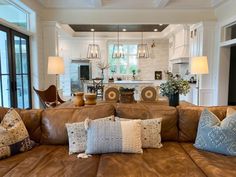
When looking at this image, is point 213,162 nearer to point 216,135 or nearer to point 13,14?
point 216,135

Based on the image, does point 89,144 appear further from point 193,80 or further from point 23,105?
point 193,80

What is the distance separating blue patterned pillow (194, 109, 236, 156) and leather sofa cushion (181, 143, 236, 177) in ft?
0.20

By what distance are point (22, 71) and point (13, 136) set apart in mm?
2833

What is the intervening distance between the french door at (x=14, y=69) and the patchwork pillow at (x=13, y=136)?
66.6 inches

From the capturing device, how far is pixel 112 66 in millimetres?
9969

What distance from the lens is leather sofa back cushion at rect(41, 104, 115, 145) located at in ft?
7.57

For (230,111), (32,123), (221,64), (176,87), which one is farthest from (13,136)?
(221,64)

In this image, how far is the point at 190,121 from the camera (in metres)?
2.40

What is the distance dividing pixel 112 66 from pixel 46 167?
8395 mm

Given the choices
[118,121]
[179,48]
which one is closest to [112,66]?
[179,48]

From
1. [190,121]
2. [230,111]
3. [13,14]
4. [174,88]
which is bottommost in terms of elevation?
[190,121]

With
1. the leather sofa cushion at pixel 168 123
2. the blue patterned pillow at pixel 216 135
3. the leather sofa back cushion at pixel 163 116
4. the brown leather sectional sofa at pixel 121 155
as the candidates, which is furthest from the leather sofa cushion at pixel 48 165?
the blue patterned pillow at pixel 216 135

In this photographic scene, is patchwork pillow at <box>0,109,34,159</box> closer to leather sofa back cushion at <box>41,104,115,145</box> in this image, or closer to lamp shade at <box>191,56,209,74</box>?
leather sofa back cushion at <box>41,104,115,145</box>

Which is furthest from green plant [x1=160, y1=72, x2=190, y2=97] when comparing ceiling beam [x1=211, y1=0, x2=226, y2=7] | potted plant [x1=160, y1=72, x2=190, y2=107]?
ceiling beam [x1=211, y1=0, x2=226, y2=7]
